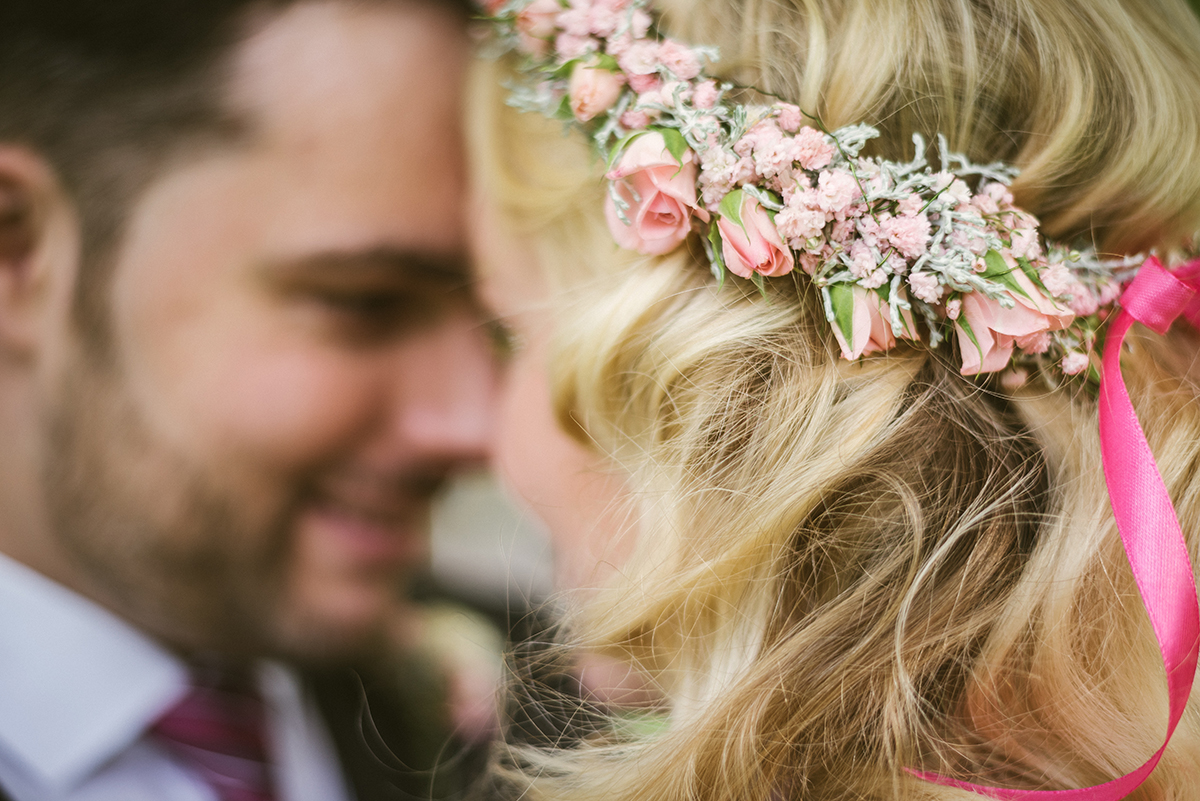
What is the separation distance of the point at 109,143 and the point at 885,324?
2.79 feet

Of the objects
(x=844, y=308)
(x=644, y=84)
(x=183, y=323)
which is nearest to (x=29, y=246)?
(x=183, y=323)

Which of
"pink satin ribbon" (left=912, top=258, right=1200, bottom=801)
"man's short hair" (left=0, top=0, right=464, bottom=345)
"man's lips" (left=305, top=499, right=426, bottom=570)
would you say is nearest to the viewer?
"pink satin ribbon" (left=912, top=258, right=1200, bottom=801)

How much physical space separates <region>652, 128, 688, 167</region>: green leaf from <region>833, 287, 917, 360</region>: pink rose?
0.19m

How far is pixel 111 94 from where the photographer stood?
2.46 ft

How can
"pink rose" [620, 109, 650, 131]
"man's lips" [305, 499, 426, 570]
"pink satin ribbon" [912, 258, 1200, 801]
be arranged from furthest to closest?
1. "man's lips" [305, 499, 426, 570]
2. "pink rose" [620, 109, 650, 131]
3. "pink satin ribbon" [912, 258, 1200, 801]

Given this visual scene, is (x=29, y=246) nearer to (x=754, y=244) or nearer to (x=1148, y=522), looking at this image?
(x=754, y=244)

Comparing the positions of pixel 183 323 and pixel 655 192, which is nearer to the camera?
pixel 655 192

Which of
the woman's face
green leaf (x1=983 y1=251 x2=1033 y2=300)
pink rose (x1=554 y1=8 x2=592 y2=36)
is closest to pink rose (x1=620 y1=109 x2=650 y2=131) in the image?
pink rose (x1=554 y1=8 x2=592 y2=36)

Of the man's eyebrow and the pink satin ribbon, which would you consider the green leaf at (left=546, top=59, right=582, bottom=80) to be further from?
the pink satin ribbon

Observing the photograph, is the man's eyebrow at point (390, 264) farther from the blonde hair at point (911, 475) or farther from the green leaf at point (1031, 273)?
the green leaf at point (1031, 273)

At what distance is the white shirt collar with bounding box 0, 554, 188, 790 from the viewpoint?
2.31 ft

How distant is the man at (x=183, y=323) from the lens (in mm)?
740

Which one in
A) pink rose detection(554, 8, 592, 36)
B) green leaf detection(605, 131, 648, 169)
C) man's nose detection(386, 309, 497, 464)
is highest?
pink rose detection(554, 8, 592, 36)

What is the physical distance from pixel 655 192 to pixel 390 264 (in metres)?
0.39
